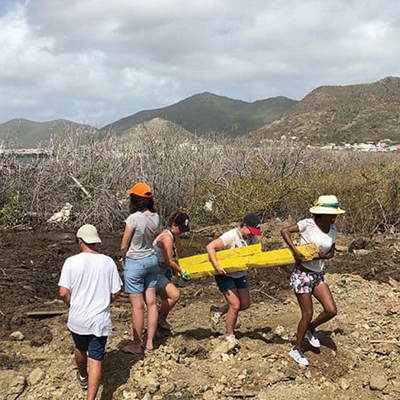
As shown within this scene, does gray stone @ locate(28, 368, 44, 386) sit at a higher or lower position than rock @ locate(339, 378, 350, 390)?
higher

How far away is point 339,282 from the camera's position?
833 centimetres

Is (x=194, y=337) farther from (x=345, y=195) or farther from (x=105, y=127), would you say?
(x=105, y=127)

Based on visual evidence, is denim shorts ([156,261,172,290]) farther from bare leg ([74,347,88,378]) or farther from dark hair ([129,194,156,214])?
bare leg ([74,347,88,378])

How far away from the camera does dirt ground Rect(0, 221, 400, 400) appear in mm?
4695

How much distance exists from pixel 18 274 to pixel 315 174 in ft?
29.4

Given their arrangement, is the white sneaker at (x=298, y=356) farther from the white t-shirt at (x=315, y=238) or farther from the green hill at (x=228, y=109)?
the green hill at (x=228, y=109)

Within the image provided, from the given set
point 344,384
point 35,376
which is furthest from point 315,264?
point 35,376

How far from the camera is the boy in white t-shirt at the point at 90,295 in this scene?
403cm

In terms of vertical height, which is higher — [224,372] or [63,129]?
[63,129]

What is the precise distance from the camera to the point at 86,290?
404 cm

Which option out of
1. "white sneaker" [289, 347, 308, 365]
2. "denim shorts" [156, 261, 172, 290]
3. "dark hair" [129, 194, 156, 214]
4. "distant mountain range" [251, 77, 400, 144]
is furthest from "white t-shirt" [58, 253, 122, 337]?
"distant mountain range" [251, 77, 400, 144]

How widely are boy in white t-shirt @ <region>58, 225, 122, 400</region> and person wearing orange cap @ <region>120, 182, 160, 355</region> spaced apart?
773 mm

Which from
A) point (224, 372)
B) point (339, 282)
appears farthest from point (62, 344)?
point (339, 282)

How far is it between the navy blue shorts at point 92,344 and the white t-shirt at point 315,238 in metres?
2.07
